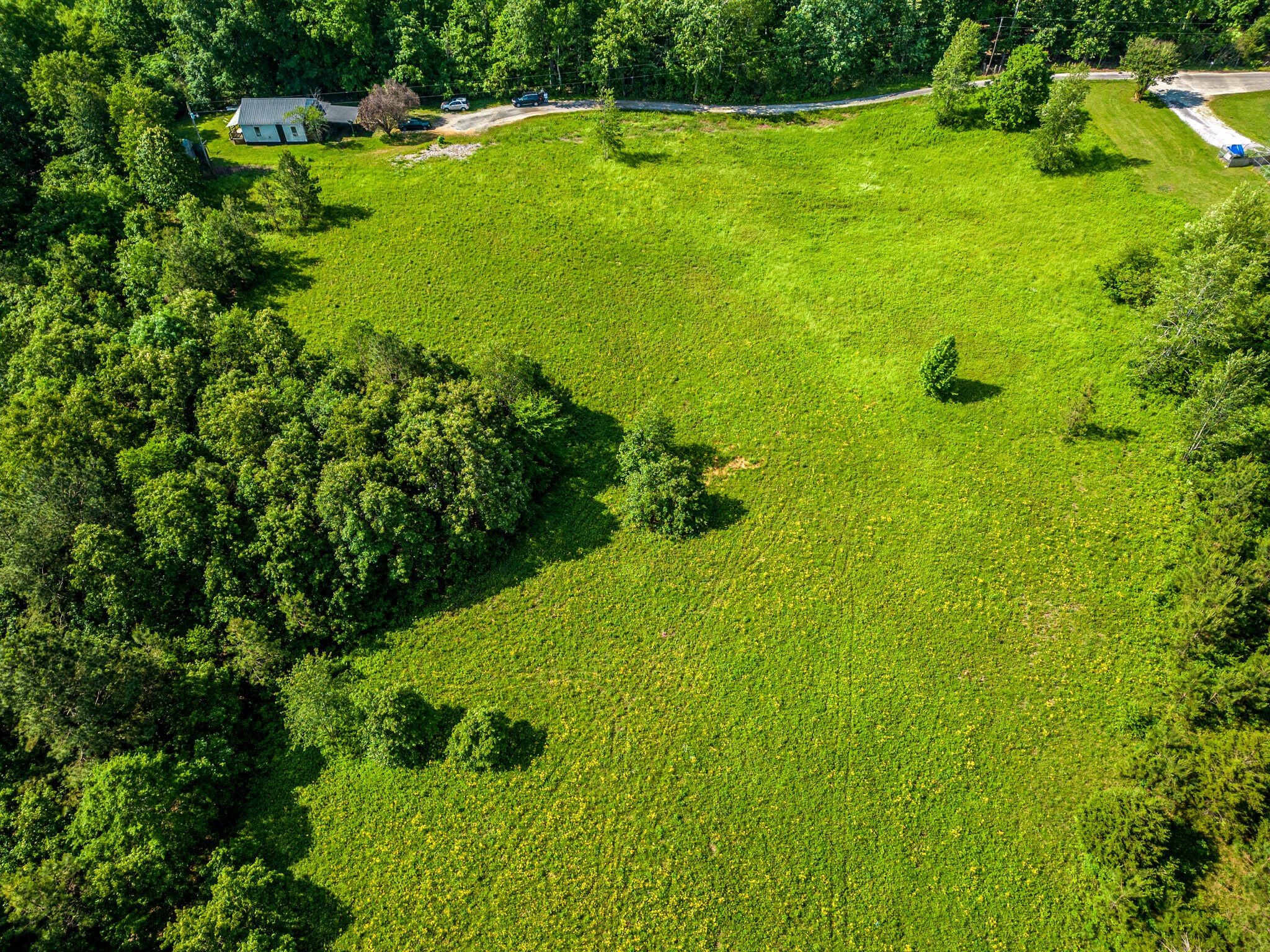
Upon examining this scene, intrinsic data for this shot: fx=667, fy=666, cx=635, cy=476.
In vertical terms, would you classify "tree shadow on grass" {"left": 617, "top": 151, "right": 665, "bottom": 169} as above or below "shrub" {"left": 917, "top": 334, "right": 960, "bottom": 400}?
above

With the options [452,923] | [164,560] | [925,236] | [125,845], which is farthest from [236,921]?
[925,236]

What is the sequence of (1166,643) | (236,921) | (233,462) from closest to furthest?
(236,921), (1166,643), (233,462)

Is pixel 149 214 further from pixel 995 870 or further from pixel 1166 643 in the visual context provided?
pixel 1166 643

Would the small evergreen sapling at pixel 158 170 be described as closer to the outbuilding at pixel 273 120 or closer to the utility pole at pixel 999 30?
the outbuilding at pixel 273 120

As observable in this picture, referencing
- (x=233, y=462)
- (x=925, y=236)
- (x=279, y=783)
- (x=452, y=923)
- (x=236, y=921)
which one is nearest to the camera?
(x=236, y=921)

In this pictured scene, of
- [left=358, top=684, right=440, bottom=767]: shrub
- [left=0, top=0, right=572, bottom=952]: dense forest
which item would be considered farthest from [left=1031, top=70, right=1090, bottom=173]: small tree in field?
[left=358, top=684, right=440, bottom=767]: shrub

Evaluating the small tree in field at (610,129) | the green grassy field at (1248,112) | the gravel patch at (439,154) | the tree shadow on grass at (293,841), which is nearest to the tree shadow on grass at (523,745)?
the tree shadow on grass at (293,841)

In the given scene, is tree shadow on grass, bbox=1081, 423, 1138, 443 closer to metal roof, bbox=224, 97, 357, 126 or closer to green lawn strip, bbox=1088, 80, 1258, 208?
green lawn strip, bbox=1088, 80, 1258, 208
